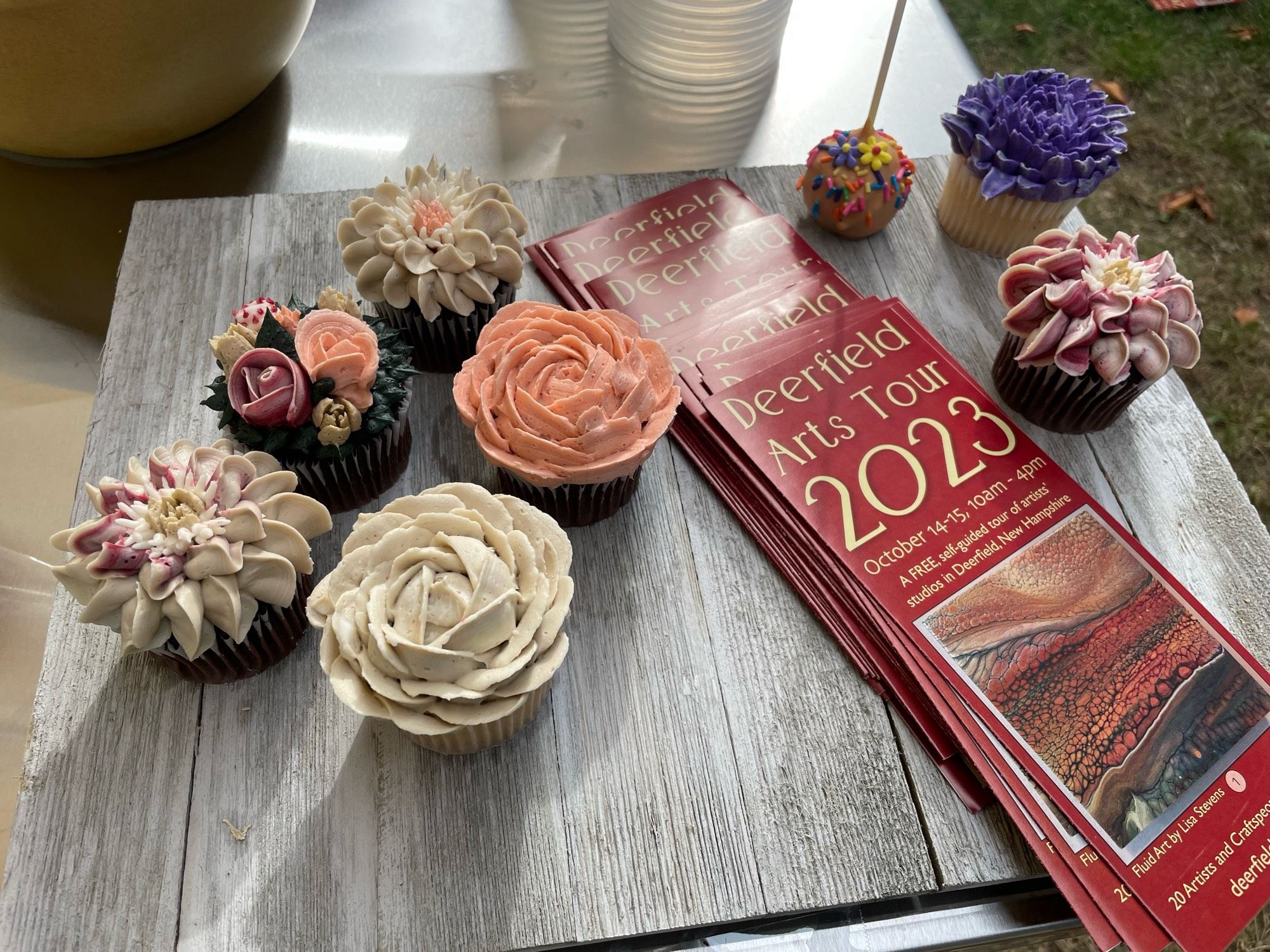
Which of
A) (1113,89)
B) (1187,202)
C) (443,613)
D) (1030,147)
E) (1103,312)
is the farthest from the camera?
(1113,89)

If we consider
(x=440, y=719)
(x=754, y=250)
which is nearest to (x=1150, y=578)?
(x=754, y=250)

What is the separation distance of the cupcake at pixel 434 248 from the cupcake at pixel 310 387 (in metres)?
0.07

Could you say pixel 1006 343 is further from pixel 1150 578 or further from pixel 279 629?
pixel 279 629

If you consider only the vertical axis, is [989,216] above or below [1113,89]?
above

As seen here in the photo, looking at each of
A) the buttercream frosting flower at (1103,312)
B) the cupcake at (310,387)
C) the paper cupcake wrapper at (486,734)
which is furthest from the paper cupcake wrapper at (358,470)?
the buttercream frosting flower at (1103,312)

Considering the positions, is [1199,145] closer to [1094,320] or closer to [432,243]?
[1094,320]

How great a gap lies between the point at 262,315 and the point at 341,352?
0.27 feet

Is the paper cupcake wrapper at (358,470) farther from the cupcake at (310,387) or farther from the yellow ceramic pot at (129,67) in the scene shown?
the yellow ceramic pot at (129,67)

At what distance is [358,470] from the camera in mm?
796

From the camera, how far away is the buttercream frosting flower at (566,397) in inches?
28.6

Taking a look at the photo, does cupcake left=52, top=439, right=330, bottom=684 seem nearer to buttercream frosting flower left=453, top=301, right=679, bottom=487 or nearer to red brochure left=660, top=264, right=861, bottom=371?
buttercream frosting flower left=453, top=301, right=679, bottom=487

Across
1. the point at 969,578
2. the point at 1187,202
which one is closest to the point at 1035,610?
the point at 969,578

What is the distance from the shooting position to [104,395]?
0.90 metres

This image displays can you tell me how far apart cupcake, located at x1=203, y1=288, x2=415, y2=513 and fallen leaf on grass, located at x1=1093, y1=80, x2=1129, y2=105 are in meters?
1.82
